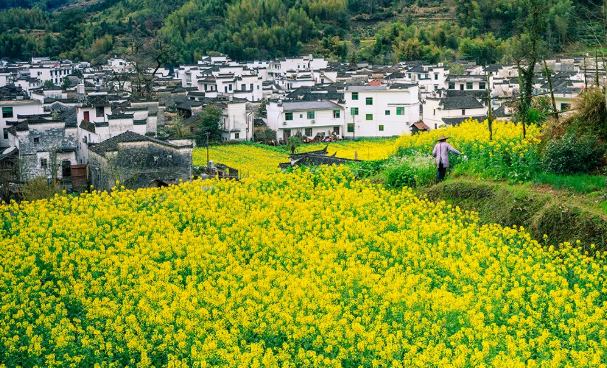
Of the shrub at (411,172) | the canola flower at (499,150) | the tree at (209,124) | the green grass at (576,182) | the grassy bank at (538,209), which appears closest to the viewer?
the grassy bank at (538,209)

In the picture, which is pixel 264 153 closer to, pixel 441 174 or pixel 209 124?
pixel 209 124

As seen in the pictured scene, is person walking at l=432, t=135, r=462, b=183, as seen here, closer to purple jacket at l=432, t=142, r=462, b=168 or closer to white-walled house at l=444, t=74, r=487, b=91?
purple jacket at l=432, t=142, r=462, b=168

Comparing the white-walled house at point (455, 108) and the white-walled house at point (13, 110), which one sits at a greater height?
the white-walled house at point (13, 110)

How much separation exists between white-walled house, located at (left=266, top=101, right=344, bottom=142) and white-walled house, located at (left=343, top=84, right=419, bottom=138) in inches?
36.7

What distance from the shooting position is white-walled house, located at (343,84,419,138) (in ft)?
168

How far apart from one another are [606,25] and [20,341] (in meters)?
12.7

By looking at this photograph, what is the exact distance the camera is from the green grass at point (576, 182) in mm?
13484

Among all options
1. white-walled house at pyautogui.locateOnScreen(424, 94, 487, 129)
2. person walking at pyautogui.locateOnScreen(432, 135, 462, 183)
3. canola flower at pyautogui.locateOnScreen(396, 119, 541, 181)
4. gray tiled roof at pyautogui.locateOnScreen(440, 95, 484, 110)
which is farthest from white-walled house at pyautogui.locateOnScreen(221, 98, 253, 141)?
person walking at pyautogui.locateOnScreen(432, 135, 462, 183)

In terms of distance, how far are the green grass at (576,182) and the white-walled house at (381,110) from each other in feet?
121

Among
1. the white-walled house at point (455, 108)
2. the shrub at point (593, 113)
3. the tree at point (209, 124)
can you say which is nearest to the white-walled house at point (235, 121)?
the tree at point (209, 124)

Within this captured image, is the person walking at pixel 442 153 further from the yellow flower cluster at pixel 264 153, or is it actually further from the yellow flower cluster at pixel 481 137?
the yellow flower cluster at pixel 264 153

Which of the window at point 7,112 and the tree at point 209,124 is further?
the tree at point 209,124

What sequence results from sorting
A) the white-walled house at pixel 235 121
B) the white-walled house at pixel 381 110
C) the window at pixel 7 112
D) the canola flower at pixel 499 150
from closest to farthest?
the canola flower at pixel 499 150 < the window at pixel 7 112 < the white-walled house at pixel 235 121 < the white-walled house at pixel 381 110

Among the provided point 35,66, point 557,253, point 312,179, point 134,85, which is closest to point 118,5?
point 35,66
